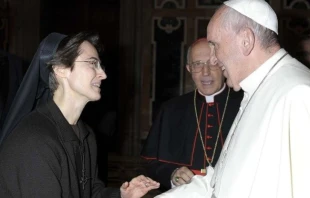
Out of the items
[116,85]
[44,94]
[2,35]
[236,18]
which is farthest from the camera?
[116,85]

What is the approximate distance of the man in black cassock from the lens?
149 inches

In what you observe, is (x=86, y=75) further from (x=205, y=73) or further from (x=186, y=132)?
(x=186, y=132)

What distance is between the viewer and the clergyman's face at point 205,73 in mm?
3736

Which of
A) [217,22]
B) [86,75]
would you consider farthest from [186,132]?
[217,22]

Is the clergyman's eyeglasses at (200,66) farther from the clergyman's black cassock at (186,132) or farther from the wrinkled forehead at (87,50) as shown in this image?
the wrinkled forehead at (87,50)

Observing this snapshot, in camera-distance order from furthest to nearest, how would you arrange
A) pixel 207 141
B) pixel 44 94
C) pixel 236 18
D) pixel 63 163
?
pixel 207 141, pixel 44 94, pixel 63 163, pixel 236 18

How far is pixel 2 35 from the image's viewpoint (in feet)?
27.1

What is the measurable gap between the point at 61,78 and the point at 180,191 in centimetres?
83

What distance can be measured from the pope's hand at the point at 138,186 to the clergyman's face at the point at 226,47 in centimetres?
70

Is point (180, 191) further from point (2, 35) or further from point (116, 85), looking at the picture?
point (116, 85)

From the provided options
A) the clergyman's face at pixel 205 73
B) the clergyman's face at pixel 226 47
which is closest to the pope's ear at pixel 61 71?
the clergyman's face at pixel 226 47

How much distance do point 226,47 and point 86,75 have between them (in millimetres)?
784

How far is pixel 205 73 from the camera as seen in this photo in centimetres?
373

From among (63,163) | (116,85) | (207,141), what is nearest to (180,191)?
(63,163)
